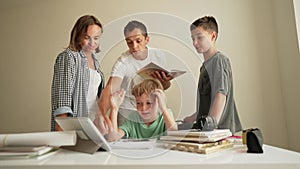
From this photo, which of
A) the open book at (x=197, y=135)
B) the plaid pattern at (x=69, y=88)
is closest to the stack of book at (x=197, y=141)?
the open book at (x=197, y=135)

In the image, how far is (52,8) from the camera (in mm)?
1391

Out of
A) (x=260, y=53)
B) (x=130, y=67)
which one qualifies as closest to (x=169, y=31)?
(x=130, y=67)

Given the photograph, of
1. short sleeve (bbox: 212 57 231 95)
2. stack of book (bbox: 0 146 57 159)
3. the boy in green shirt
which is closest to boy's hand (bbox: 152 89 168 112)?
the boy in green shirt

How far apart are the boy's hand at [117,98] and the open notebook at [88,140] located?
13 centimetres

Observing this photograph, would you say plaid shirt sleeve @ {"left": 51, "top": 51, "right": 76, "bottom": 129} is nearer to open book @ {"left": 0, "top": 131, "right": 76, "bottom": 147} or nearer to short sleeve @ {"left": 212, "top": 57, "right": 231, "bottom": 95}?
open book @ {"left": 0, "top": 131, "right": 76, "bottom": 147}

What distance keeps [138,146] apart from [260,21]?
896mm

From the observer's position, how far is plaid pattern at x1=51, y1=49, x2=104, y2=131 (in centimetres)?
84

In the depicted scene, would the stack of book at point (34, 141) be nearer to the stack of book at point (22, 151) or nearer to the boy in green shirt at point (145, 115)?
the stack of book at point (22, 151)

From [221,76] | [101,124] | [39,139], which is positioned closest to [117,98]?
[101,124]

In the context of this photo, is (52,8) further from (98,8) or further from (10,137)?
(10,137)

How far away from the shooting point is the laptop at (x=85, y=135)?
619 millimetres

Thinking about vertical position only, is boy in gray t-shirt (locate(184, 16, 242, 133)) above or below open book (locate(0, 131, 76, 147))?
above

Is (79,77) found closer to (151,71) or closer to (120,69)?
(120,69)

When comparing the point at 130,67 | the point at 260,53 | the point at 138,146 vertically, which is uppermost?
the point at 260,53
